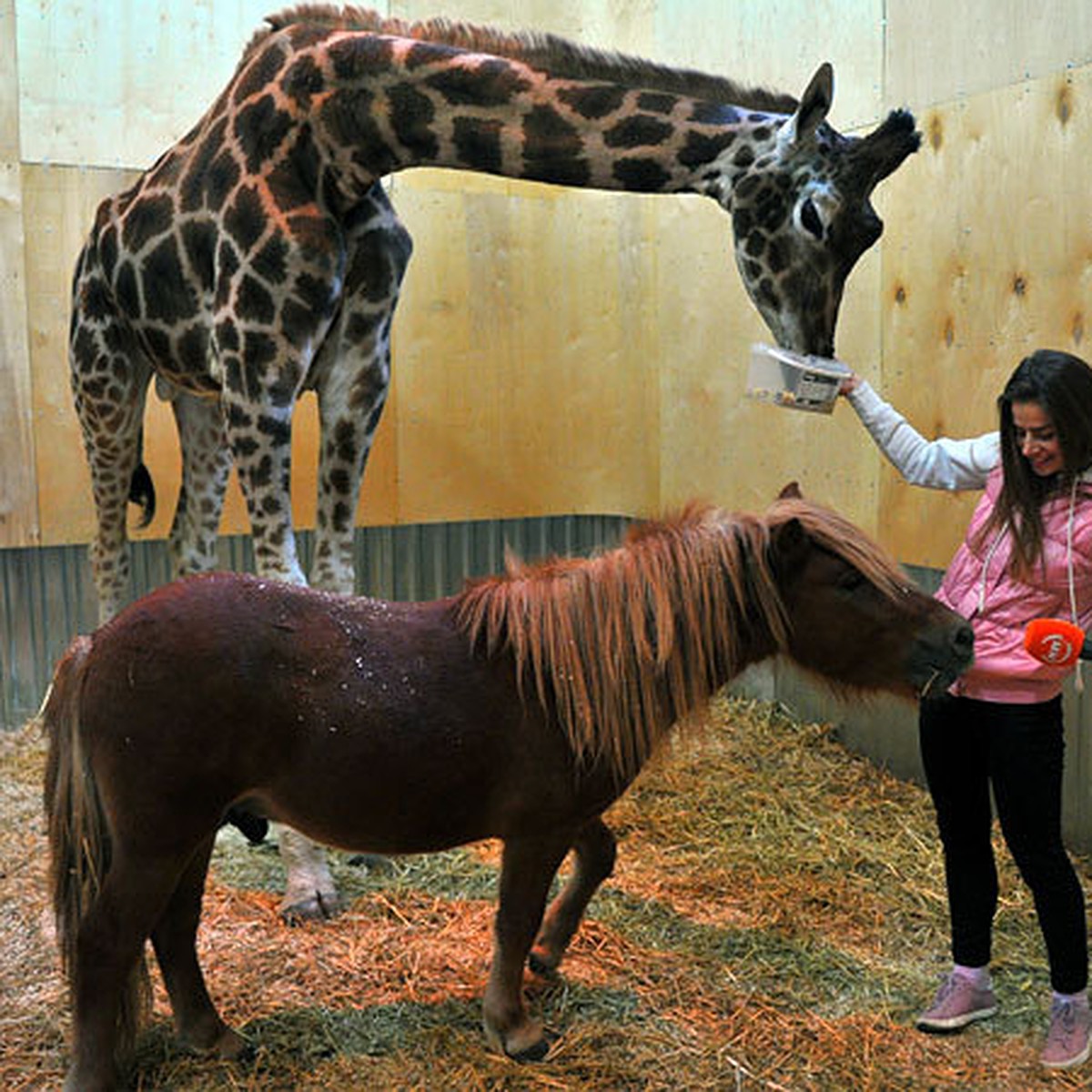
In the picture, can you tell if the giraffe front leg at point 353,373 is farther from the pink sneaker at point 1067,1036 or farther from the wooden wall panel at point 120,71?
the pink sneaker at point 1067,1036

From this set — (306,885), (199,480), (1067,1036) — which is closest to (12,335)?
(199,480)

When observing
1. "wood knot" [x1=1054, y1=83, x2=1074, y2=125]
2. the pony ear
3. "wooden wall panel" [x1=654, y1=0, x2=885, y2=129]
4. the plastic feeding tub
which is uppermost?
"wooden wall panel" [x1=654, y1=0, x2=885, y2=129]

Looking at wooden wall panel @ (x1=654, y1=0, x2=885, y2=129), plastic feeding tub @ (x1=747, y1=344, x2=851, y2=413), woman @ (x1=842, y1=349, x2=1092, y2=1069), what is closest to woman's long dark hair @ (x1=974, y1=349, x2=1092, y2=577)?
woman @ (x1=842, y1=349, x2=1092, y2=1069)

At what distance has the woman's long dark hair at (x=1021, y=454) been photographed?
226 centimetres

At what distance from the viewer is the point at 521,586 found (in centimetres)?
224

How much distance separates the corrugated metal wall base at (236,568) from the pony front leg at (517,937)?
205cm

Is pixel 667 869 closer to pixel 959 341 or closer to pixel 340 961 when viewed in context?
pixel 340 961

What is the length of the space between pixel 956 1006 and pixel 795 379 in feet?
4.76

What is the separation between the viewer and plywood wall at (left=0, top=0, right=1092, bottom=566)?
3.56 m

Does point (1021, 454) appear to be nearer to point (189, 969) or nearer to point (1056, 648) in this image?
point (1056, 648)

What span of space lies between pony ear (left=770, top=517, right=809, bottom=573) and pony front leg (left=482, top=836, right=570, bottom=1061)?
2.20ft

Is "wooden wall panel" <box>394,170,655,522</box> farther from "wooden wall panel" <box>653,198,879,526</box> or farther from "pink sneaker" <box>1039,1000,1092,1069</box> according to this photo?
"pink sneaker" <box>1039,1000,1092,1069</box>

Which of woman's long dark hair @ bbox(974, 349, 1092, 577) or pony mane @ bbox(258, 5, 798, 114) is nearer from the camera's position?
woman's long dark hair @ bbox(974, 349, 1092, 577)

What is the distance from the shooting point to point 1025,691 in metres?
2.33
